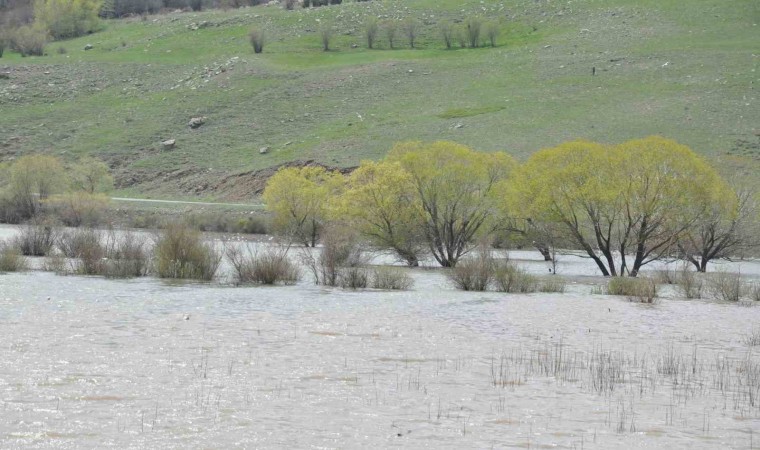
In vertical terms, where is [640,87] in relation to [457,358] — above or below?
above

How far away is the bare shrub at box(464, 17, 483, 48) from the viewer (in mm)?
151125

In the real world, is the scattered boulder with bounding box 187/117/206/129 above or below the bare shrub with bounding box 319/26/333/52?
below

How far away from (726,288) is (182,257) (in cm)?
2122

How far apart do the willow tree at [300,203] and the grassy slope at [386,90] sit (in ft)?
92.3

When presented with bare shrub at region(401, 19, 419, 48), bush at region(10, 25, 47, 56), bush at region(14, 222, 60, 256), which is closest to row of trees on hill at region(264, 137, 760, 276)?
bush at region(14, 222, 60, 256)

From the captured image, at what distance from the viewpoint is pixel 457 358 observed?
25.9 metres

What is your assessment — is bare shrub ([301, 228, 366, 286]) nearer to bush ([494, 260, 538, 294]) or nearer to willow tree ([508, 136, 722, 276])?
bush ([494, 260, 538, 294])

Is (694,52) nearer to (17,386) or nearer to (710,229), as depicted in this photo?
(710,229)

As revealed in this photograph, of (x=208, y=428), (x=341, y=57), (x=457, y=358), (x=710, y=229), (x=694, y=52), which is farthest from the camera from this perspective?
(x=341, y=57)

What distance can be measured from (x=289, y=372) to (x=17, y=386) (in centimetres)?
550

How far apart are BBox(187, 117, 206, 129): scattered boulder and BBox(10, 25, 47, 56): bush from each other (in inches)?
2304

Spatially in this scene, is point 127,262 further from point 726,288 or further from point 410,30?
point 410,30

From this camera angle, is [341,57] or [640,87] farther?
[341,57]

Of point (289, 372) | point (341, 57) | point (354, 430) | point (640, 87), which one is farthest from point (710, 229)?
point (341, 57)
